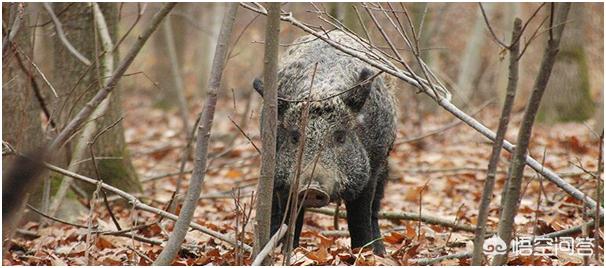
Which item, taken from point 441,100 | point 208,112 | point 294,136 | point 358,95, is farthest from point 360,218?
point 208,112

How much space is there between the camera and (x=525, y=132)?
319 cm

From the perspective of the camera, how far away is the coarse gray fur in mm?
5367

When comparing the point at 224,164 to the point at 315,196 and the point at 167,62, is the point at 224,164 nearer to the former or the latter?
the point at 315,196

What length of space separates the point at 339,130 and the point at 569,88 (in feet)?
25.8

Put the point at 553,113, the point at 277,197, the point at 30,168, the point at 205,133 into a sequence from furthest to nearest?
the point at 553,113 → the point at 277,197 → the point at 205,133 → the point at 30,168

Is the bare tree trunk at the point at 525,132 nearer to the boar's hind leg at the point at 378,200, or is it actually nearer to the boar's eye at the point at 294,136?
the boar's eye at the point at 294,136

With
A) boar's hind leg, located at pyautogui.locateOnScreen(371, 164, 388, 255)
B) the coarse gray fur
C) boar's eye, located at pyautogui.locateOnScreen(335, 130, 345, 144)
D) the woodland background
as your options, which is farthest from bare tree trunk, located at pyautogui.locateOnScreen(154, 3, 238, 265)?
boar's hind leg, located at pyautogui.locateOnScreen(371, 164, 388, 255)

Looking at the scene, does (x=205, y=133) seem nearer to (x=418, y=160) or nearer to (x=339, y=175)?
(x=339, y=175)

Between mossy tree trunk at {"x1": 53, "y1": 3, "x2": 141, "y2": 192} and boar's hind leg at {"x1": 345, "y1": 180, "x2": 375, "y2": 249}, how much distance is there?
6.79ft

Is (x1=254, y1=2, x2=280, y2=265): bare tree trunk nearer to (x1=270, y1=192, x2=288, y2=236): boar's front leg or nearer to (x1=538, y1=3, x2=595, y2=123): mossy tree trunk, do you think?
(x1=270, y1=192, x2=288, y2=236): boar's front leg

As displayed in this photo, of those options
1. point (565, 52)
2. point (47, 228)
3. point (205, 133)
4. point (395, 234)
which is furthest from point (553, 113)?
point (205, 133)

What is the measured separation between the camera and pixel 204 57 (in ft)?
70.6

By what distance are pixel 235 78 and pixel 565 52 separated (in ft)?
39.3

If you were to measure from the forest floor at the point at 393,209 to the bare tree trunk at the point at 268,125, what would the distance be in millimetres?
135
